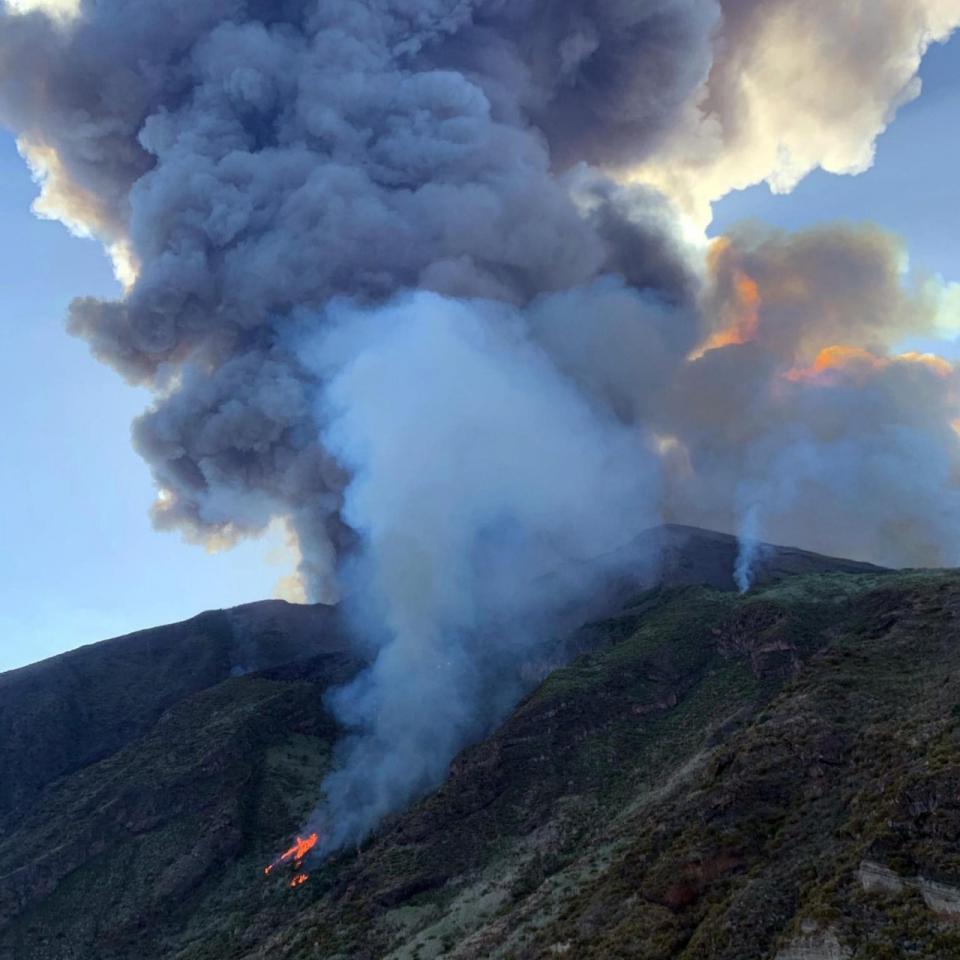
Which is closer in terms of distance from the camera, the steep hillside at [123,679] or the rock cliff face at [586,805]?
the rock cliff face at [586,805]

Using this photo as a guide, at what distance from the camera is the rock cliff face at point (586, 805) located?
28.0 metres

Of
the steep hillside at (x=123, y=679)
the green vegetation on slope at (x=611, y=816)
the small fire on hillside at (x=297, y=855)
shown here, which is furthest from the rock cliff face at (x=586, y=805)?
the small fire on hillside at (x=297, y=855)

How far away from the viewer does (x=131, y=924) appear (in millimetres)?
52250

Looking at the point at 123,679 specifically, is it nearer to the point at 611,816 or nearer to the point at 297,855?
the point at 297,855

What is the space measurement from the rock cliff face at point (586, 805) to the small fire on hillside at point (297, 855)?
139 cm

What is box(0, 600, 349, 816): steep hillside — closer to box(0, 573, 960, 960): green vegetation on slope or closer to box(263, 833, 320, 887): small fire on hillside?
box(0, 573, 960, 960): green vegetation on slope

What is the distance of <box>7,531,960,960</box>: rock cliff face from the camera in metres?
28.0

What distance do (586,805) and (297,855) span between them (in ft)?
63.3

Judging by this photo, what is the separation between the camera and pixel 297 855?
180ft

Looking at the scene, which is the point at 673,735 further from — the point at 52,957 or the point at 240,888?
the point at 52,957

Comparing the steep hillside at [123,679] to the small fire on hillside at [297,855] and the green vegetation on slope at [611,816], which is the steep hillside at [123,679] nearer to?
the green vegetation on slope at [611,816]

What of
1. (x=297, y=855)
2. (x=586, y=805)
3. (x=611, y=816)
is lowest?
(x=297, y=855)

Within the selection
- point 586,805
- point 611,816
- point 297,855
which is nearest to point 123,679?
point 297,855

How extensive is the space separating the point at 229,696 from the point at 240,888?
25.0 meters
